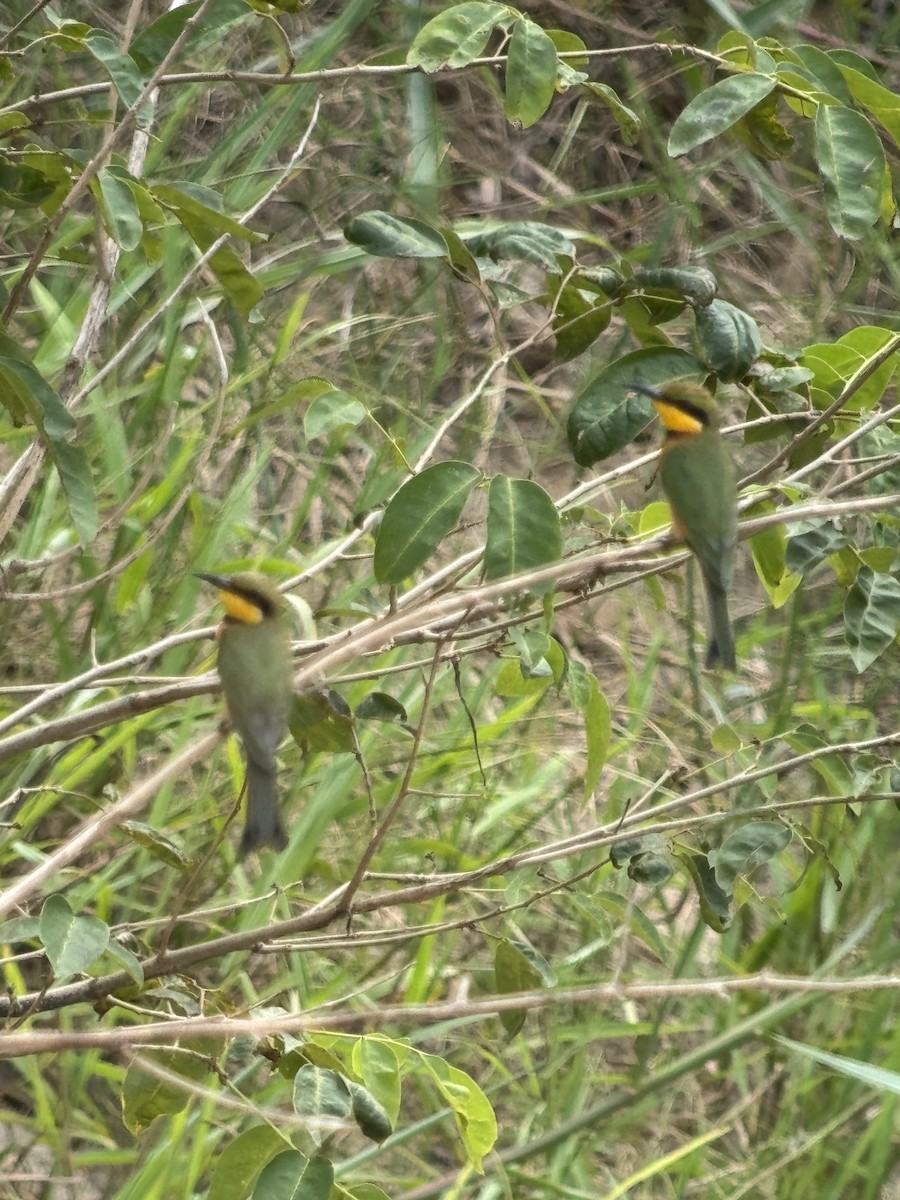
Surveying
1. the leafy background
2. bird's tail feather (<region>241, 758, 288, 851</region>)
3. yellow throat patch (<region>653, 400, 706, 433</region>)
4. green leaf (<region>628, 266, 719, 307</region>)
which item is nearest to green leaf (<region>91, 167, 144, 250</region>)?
the leafy background

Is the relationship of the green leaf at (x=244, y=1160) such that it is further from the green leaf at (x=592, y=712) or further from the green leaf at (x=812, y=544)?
the green leaf at (x=812, y=544)

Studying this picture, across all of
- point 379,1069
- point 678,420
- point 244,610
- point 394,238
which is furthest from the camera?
point 678,420

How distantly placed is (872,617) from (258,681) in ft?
2.36

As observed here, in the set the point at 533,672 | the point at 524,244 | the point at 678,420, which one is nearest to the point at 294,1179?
the point at 533,672

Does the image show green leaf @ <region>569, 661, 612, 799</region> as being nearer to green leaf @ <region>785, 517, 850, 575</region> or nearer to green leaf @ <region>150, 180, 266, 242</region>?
green leaf @ <region>785, 517, 850, 575</region>

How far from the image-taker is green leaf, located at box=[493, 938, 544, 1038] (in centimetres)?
178

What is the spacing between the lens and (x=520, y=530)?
1.42m

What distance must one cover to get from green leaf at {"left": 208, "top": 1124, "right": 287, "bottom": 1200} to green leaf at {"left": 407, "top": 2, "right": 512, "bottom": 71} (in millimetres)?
1064

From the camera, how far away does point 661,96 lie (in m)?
4.79

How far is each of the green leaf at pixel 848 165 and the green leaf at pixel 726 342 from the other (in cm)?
21

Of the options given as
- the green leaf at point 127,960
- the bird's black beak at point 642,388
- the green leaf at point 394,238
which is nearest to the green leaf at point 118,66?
the green leaf at point 394,238

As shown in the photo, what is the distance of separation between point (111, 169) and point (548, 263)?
48 centimetres

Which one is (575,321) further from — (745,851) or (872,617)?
(745,851)

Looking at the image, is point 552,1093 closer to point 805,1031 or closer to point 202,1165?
point 805,1031
